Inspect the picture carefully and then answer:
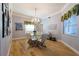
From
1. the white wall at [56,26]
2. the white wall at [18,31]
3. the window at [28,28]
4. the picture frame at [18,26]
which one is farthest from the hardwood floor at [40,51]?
the window at [28,28]

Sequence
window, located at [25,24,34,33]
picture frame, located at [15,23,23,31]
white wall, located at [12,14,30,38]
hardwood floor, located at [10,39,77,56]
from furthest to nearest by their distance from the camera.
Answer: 1. window, located at [25,24,34,33]
2. picture frame, located at [15,23,23,31]
3. white wall, located at [12,14,30,38]
4. hardwood floor, located at [10,39,77,56]

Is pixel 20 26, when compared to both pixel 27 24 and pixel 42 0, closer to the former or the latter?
pixel 27 24

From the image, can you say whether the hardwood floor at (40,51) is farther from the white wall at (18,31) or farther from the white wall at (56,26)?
the white wall at (18,31)

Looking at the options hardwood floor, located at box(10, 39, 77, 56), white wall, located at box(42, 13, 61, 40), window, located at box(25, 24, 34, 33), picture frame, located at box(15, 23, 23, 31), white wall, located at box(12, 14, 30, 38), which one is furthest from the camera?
window, located at box(25, 24, 34, 33)

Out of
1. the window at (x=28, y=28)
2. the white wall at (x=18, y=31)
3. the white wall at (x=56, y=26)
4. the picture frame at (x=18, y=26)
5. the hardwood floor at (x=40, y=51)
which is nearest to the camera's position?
the hardwood floor at (x=40, y=51)

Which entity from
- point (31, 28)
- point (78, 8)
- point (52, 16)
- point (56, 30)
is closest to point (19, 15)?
point (31, 28)

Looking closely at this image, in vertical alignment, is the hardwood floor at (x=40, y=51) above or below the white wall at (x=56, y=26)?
below

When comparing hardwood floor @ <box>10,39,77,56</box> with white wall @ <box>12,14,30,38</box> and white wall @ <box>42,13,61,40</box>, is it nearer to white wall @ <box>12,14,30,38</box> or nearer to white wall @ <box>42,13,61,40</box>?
white wall @ <box>42,13,61,40</box>

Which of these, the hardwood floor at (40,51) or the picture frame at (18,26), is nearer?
the hardwood floor at (40,51)

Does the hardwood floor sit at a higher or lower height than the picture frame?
lower

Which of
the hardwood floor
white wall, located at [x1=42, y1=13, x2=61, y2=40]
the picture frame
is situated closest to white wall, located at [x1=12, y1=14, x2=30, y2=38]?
the picture frame

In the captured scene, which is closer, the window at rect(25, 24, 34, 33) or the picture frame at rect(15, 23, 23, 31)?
the picture frame at rect(15, 23, 23, 31)

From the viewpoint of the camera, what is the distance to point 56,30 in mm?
9305

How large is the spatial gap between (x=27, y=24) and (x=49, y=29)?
8.73 feet
